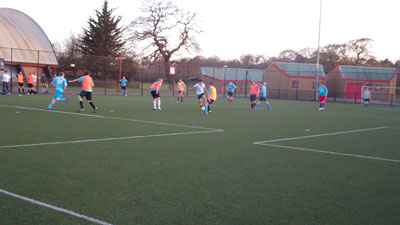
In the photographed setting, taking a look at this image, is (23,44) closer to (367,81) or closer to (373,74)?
(367,81)

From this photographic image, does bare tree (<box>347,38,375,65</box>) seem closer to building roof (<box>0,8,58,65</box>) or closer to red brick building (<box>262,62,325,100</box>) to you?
red brick building (<box>262,62,325,100</box>)

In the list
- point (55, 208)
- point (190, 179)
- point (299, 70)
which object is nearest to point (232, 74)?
point (299, 70)

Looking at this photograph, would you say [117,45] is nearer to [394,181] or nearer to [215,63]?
[215,63]

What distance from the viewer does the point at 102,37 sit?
52.9 meters

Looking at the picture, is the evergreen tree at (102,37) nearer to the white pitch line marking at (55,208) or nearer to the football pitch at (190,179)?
the football pitch at (190,179)

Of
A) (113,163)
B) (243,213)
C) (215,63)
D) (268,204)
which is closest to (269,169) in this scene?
(268,204)

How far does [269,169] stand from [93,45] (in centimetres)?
5099

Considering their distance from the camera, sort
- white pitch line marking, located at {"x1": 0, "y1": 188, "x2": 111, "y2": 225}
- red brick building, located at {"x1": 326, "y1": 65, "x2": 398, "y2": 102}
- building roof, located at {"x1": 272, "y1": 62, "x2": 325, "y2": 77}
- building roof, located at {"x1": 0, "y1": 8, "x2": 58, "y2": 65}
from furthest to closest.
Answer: building roof, located at {"x1": 272, "y1": 62, "x2": 325, "y2": 77}, red brick building, located at {"x1": 326, "y1": 65, "x2": 398, "y2": 102}, building roof, located at {"x1": 0, "y1": 8, "x2": 58, "y2": 65}, white pitch line marking, located at {"x1": 0, "y1": 188, "x2": 111, "y2": 225}

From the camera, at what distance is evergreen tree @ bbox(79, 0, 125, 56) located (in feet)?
174

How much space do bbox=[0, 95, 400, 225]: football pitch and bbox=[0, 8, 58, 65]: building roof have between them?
36940 mm

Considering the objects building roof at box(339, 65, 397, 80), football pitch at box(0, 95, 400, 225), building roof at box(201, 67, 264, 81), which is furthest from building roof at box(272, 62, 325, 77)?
football pitch at box(0, 95, 400, 225)

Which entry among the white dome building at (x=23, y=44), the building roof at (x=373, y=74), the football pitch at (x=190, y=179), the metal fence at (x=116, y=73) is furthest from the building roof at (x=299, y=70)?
the football pitch at (x=190, y=179)

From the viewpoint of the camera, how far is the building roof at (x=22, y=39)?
140 feet

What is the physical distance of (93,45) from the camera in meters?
53.4
